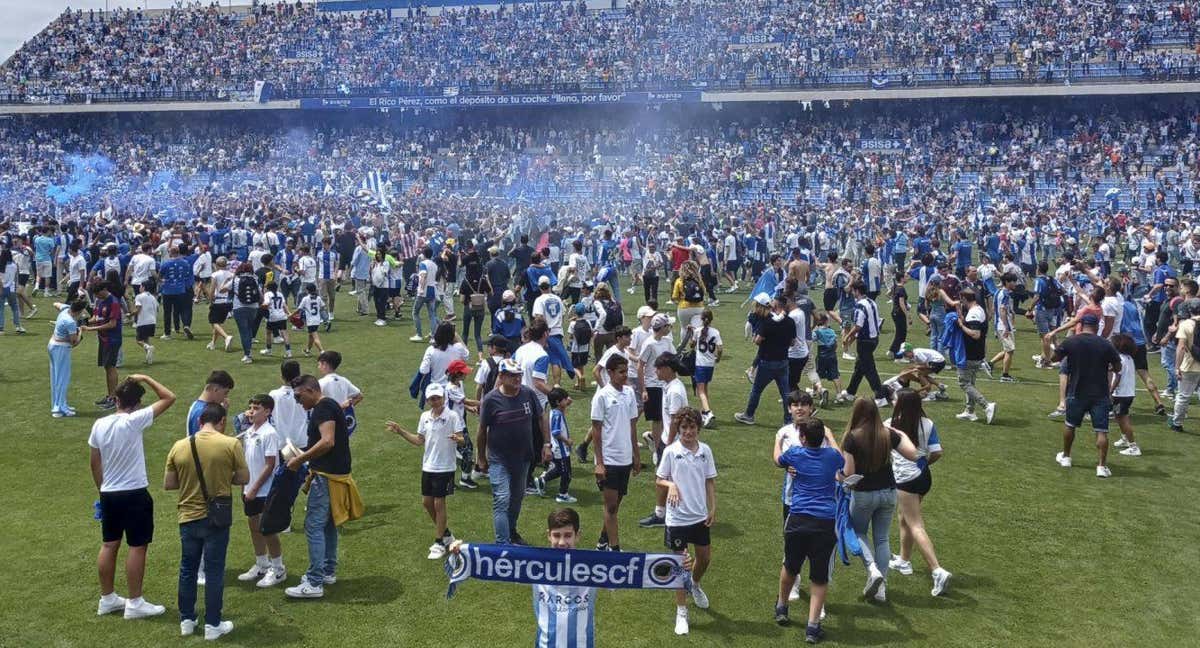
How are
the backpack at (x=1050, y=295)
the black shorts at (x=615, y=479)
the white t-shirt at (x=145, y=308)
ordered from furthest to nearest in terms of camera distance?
the backpack at (x=1050, y=295)
the white t-shirt at (x=145, y=308)
the black shorts at (x=615, y=479)

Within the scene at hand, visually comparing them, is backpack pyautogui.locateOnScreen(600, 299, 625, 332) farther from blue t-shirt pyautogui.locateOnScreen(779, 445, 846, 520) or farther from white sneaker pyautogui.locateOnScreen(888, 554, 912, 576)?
blue t-shirt pyautogui.locateOnScreen(779, 445, 846, 520)

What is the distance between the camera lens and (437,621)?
8.00m

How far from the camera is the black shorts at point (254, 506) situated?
8.46m

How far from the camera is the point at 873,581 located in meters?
8.41

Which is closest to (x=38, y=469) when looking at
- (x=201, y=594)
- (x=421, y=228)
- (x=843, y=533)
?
(x=201, y=594)

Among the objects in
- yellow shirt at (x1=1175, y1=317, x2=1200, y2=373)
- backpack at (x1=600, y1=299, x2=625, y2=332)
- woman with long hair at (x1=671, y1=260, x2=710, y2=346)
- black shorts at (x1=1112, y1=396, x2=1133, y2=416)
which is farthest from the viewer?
woman with long hair at (x1=671, y1=260, x2=710, y2=346)

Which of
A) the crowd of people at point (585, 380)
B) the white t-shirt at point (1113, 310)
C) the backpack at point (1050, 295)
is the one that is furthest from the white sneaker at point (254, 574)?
the backpack at point (1050, 295)

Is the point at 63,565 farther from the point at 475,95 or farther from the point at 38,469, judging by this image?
the point at 475,95

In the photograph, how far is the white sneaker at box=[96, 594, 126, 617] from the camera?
26.5 feet

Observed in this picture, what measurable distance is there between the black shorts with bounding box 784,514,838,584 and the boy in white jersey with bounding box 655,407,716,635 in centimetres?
62

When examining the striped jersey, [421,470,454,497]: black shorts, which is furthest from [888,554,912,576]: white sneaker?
the striped jersey

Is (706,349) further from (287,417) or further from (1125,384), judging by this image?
(287,417)

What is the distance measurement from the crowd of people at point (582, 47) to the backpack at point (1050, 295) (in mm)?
31256

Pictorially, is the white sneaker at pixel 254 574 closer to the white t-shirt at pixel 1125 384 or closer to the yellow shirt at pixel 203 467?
the yellow shirt at pixel 203 467
